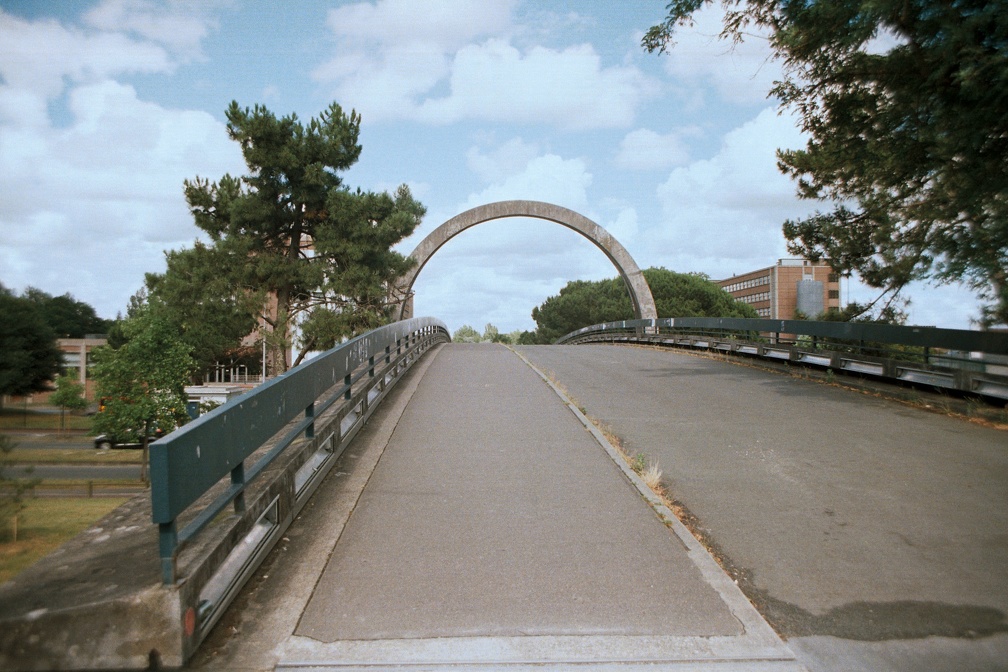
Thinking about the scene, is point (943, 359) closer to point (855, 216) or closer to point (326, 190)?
point (855, 216)

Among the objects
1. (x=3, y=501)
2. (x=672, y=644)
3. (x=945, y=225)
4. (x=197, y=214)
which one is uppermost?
(x=197, y=214)

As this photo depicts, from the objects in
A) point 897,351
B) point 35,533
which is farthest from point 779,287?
point 35,533

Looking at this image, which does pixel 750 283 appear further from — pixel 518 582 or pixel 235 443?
pixel 235 443

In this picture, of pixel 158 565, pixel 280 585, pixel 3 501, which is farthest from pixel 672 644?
pixel 3 501

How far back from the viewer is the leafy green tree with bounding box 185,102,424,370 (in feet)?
93.5

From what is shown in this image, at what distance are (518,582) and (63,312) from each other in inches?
222

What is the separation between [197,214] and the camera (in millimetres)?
29844

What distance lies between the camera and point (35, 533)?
13.5 ft

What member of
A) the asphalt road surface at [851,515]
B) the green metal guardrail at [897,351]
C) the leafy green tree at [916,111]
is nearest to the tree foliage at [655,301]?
the green metal guardrail at [897,351]

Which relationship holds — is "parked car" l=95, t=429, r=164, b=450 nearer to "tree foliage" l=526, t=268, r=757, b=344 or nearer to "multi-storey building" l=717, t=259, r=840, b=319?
"tree foliage" l=526, t=268, r=757, b=344

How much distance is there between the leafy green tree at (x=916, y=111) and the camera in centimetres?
888

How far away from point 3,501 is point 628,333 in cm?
3561

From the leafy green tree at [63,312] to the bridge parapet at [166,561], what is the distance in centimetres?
203

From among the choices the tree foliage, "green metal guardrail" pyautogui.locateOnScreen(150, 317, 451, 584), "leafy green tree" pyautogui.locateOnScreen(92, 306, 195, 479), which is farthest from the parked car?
the tree foliage
